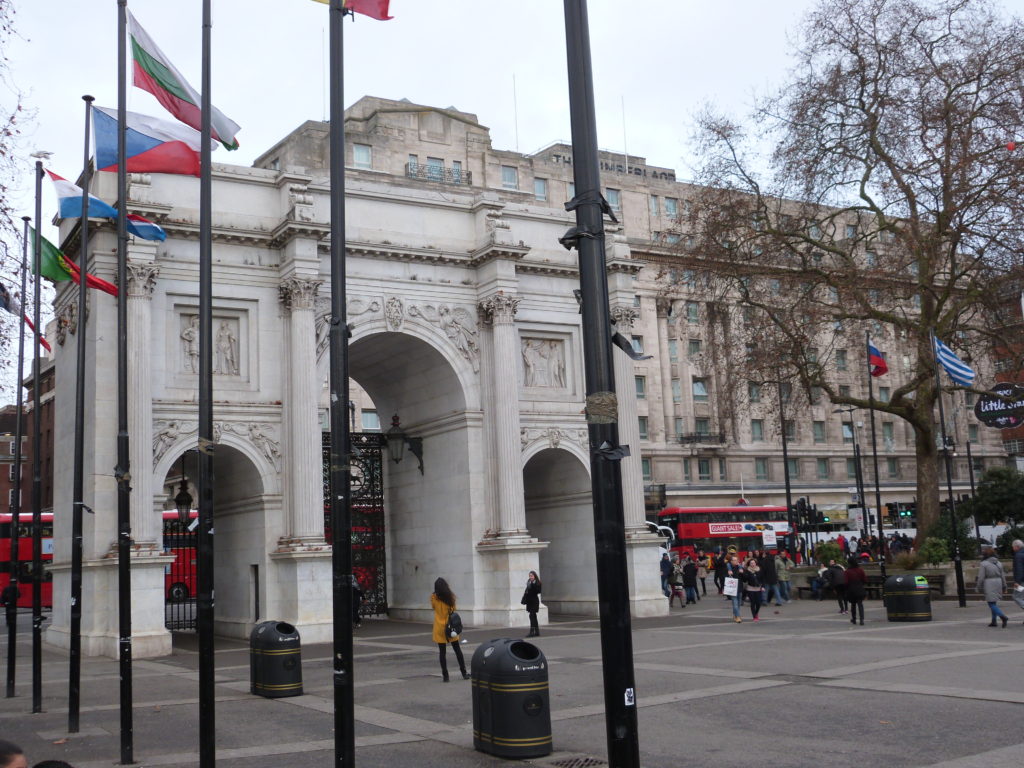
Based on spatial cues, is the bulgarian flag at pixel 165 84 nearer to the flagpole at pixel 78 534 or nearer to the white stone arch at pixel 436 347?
the flagpole at pixel 78 534

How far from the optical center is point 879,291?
113 ft

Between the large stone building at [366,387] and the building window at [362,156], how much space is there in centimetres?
2611

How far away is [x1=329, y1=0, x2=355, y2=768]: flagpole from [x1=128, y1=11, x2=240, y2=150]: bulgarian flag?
16.0ft

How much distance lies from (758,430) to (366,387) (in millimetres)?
42998

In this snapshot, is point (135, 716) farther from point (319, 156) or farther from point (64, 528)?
point (319, 156)

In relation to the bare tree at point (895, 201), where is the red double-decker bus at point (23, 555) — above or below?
below

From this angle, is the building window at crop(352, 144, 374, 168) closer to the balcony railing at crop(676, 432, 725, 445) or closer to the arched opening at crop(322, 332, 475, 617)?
the arched opening at crop(322, 332, 475, 617)

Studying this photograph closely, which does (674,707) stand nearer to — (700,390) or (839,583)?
(839,583)

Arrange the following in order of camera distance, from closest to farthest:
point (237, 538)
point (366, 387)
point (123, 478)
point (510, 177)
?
point (123, 478) → point (237, 538) → point (366, 387) → point (510, 177)

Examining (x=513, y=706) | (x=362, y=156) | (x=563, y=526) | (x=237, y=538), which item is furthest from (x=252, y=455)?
(x=362, y=156)

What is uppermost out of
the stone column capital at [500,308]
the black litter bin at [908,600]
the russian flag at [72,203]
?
the stone column capital at [500,308]

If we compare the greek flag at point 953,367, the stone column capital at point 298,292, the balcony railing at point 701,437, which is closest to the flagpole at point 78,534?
the stone column capital at point 298,292

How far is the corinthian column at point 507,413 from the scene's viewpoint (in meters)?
33.1

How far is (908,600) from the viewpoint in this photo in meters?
26.4
